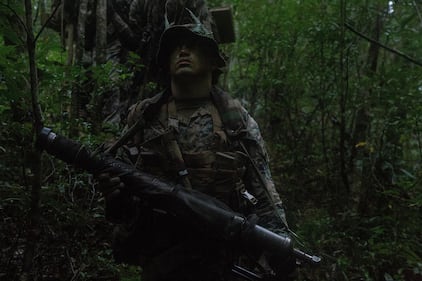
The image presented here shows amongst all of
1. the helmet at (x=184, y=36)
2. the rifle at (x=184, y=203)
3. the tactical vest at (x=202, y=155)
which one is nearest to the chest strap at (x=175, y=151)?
the tactical vest at (x=202, y=155)

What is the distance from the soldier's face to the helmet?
0.04 meters

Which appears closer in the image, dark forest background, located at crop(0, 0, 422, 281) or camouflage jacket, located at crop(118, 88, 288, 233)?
camouflage jacket, located at crop(118, 88, 288, 233)

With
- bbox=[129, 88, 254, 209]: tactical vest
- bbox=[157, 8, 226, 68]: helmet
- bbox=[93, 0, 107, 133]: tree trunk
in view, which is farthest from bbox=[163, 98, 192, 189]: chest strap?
bbox=[93, 0, 107, 133]: tree trunk

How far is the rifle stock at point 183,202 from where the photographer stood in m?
2.37

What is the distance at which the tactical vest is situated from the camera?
2.69m

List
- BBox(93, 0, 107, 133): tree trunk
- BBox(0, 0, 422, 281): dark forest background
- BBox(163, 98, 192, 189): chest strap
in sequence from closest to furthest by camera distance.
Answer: BBox(163, 98, 192, 189): chest strap, BBox(0, 0, 422, 281): dark forest background, BBox(93, 0, 107, 133): tree trunk

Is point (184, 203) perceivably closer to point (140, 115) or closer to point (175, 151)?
point (175, 151)

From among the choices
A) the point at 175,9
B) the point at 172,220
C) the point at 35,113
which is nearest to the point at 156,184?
the point at 172,220

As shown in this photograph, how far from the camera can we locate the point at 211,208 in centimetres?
242

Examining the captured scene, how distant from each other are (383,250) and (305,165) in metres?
2.64

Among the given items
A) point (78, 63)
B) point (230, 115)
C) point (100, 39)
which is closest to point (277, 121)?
point (100, 39)

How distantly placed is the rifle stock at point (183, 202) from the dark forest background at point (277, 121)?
0.31 meters

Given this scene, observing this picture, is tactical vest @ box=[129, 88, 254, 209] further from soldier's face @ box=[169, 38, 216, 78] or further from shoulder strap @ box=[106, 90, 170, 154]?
soldier's face @ box=[169, 38, 216, 78]

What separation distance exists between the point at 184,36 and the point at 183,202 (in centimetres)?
114
